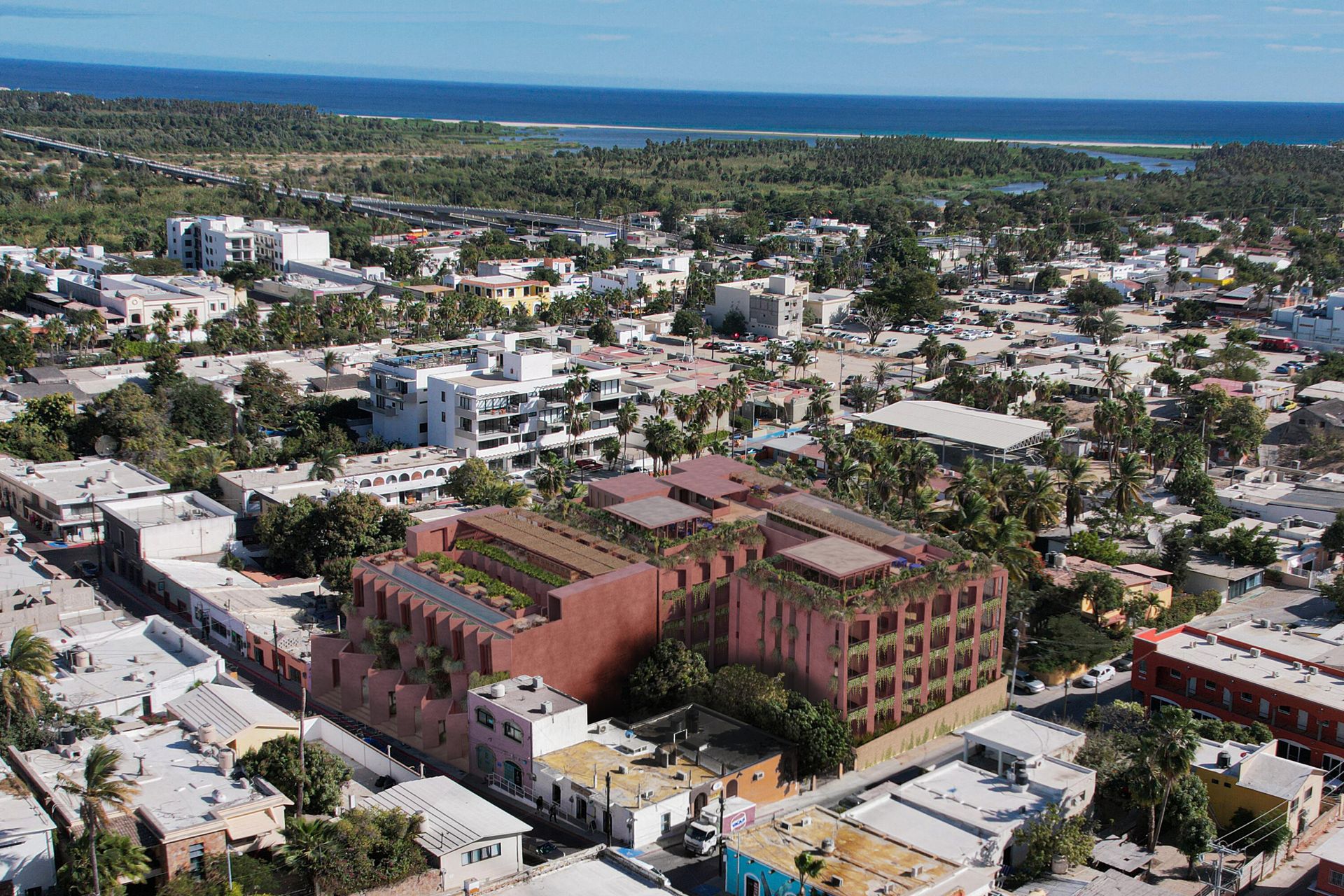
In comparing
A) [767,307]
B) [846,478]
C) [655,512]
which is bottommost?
[846,478]

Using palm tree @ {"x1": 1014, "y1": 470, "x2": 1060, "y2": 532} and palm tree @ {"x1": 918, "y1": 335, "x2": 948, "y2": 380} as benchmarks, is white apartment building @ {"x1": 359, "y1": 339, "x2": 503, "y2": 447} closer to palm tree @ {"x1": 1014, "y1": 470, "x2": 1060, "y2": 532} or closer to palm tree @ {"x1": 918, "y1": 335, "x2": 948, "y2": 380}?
palm tree @ {"x1": 1014, "y1": 470, "x2": 1060, "y2": 532}

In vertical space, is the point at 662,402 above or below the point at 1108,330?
below

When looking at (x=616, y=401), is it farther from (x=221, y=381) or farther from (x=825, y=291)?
(x=825, y=291)

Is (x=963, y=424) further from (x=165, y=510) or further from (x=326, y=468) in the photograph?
(x=165, y=510)

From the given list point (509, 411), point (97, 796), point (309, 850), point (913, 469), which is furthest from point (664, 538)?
point (509, 411)

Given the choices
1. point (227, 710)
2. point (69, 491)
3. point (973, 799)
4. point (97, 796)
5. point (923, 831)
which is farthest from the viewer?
point (69, 491)
